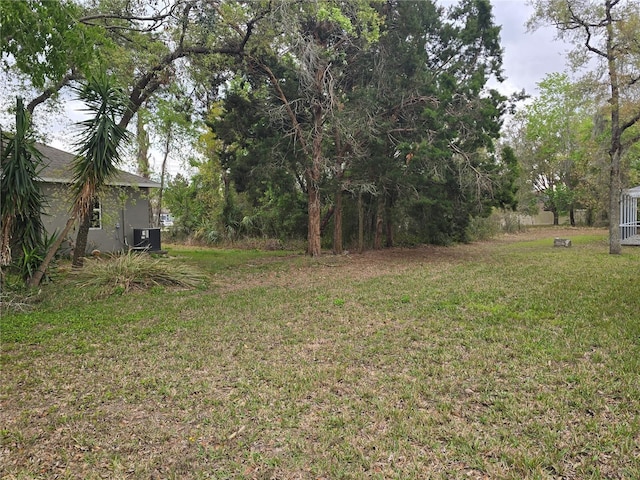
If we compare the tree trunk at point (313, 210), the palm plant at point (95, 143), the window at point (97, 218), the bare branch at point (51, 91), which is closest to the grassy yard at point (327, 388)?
Answer: the palm plant at point (95, 143)

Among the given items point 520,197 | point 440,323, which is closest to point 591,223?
point 520,197

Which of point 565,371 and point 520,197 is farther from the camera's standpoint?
point 520,197

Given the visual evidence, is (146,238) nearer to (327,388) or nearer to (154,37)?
(154,37)

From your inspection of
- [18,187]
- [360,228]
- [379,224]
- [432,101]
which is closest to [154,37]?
[18,187]

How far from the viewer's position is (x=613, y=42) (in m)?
11.2

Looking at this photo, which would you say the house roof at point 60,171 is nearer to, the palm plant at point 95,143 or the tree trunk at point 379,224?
the palm plant at point 95,143

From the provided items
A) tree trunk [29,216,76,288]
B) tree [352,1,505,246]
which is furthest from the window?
tree [352,1,505,246]

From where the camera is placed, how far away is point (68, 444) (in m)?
2.48

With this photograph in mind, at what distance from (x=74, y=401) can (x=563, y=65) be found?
15.4 m

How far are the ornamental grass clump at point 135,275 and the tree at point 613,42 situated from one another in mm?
12524

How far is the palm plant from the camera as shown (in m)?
6.68

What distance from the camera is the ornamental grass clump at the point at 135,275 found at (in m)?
7.30

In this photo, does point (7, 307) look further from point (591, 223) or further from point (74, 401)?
point (591, 223)

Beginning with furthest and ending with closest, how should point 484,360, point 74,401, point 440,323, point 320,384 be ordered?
point 440,323 → point 484,360 → point 320,384 → point 74,401
